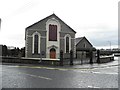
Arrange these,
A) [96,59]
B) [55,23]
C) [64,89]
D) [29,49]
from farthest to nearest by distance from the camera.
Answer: [55,23]
[29,49]
[96,59]
[64,89]

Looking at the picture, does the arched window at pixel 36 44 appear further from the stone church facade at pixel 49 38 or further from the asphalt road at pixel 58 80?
the asphalt road at pixel 58 80

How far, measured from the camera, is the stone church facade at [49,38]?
4328 centimetres

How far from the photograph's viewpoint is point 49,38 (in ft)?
149

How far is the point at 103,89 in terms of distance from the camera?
972 centimetres

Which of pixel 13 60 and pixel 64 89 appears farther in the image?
pixel 13 60

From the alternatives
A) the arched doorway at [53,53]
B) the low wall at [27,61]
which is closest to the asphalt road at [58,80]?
the low wall at [27,61]

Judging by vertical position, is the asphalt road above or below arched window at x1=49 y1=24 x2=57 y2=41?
below

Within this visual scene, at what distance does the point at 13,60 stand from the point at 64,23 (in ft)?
55.5

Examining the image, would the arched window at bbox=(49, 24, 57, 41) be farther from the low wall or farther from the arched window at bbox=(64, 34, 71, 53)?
the low wall

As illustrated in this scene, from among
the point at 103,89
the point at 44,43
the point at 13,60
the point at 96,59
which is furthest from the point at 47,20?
the point at 103,89

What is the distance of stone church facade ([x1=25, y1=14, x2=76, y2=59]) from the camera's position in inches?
1704

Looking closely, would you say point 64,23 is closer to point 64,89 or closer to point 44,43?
point 44,43

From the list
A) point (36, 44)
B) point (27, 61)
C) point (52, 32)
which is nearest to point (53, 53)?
point (36, 44)

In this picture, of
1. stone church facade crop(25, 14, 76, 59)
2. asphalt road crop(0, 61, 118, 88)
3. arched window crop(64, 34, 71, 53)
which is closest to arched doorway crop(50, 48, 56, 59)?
stone church facade crop(25, 14, 76, 59)
